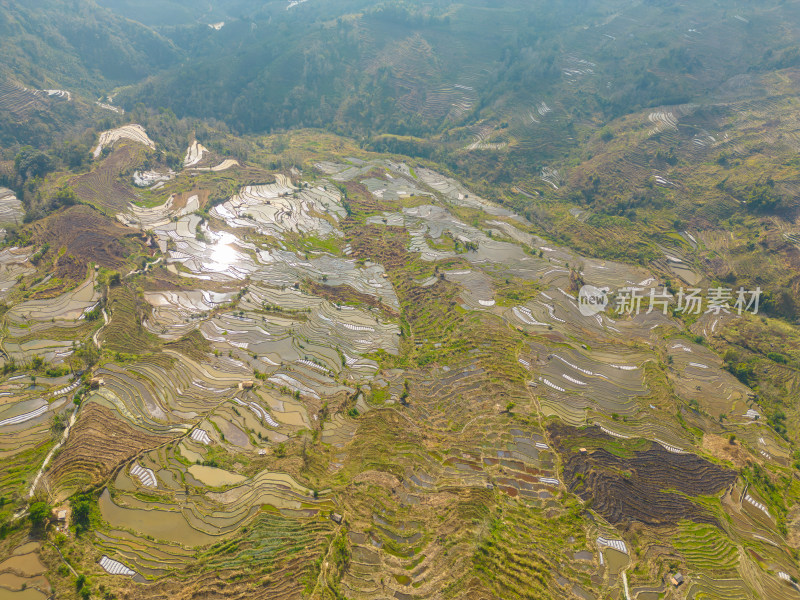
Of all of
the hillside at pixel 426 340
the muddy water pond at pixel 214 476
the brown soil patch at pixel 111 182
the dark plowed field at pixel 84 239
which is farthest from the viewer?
the brown soil patch at pixel 111 182

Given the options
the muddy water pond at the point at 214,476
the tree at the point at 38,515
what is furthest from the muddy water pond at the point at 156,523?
the tree at the point at 38,515

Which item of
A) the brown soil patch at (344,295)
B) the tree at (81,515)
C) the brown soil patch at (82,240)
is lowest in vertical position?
the brown soil patch at (344,295)

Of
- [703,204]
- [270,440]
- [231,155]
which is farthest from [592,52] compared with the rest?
[270,440]

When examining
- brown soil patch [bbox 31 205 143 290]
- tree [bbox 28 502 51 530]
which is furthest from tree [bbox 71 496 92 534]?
brown soil patch [bbox 31 205 143 290]

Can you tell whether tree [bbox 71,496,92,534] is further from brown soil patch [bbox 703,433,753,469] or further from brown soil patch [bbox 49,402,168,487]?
brown soil patch [bbox 703,433,753,469]

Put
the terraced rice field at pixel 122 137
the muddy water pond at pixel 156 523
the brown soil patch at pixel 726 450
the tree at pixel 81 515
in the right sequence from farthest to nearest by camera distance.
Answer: the terraced rice field at pixel 122 137
the brown soil patch at pixel 726 450
the muddy water pond at pixel 156 523
the tree at pixel 81 515

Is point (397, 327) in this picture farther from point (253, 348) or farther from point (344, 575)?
point (344, 575)

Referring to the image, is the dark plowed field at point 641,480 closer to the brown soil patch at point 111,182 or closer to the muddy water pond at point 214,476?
the muddy water pond at point 214,476

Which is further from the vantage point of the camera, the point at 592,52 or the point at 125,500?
the point at 592,52

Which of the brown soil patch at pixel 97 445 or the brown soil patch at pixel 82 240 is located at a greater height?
the brown soil patch at pixel 82 240
